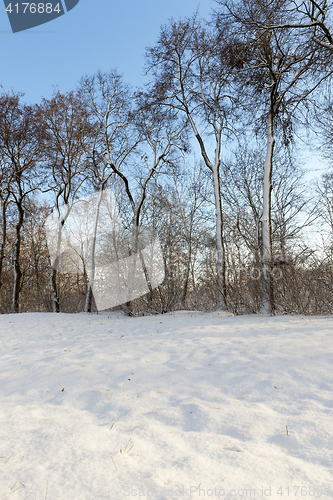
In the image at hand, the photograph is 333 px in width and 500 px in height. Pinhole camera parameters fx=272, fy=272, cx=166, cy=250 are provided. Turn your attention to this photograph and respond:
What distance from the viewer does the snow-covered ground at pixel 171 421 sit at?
162 cm

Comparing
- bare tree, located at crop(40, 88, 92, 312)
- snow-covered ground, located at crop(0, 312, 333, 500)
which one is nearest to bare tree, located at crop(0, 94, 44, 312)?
bare tree, located at crop(40, 88, 92, 312)

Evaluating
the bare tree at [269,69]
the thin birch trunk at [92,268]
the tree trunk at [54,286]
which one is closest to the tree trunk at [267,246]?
the bare tree at [269,69]

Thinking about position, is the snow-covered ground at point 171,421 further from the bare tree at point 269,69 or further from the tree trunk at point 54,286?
the tree trunk at point 54,286

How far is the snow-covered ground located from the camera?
162 cm

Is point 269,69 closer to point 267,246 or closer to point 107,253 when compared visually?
point 267,246

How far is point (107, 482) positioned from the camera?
162 centimetres

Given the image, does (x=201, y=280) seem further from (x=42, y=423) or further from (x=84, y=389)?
(x=42, y=423)

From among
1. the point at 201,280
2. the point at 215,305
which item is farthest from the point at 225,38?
the point at 215,305

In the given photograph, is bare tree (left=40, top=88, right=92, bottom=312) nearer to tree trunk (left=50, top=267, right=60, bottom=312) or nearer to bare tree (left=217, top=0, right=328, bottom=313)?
tree trunk (left=50, top=267, right=60, bottom=312)

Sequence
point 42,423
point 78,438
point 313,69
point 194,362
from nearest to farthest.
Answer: point 78,438 < point 42,423 < point 194,362 < point 313,69

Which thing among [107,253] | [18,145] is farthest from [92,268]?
[18,145]

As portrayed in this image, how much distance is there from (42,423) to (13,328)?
269 inches

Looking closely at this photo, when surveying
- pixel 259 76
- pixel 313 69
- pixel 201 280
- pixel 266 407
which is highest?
pixel 259 76

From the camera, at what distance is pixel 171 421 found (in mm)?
2436
